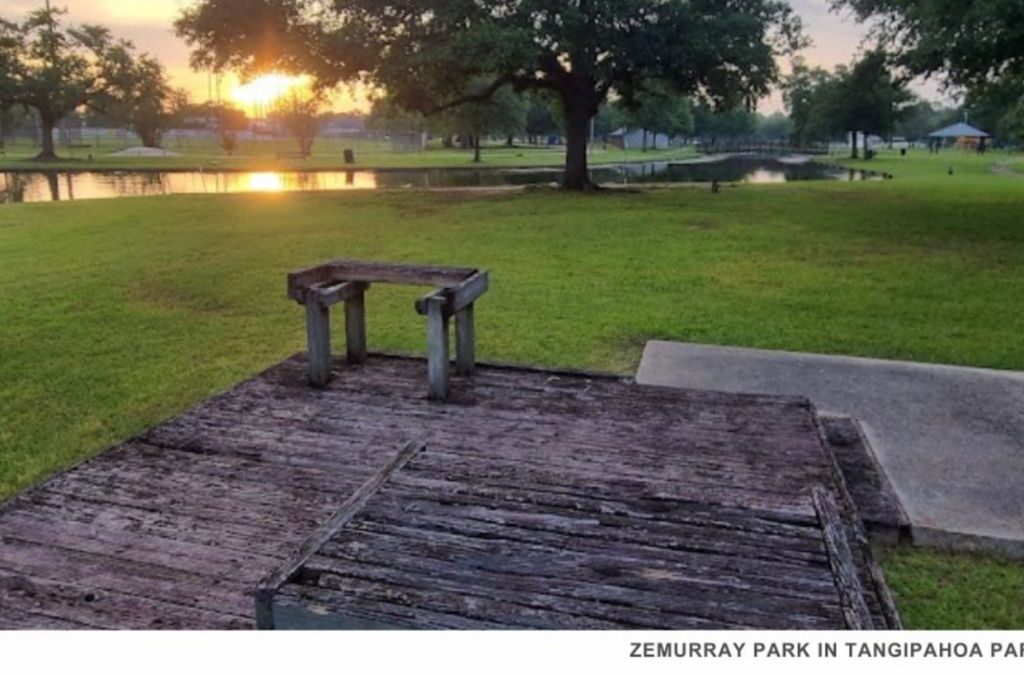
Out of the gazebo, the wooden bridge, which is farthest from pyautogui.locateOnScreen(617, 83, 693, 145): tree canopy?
the gazebo

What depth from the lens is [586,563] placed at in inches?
87.0

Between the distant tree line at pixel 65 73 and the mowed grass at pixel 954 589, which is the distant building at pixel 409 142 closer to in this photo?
the distant tree line at pixel 65 73

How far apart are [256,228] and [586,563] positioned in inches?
440

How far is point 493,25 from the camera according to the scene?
15.5m

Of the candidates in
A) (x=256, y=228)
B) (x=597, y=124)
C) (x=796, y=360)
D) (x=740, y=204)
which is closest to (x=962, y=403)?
(x=796, y=360)

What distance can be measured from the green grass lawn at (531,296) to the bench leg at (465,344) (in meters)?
0.98

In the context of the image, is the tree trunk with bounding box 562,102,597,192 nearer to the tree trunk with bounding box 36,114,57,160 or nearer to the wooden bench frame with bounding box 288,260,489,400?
the wooden bench frame with bounding box 288,260,489,400

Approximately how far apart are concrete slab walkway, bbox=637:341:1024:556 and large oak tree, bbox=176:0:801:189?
472 inches

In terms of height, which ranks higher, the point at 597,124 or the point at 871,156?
the point at 597,124

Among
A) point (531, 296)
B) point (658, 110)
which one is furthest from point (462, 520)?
point (658, 110)

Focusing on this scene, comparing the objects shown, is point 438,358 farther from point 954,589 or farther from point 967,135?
point 967,135

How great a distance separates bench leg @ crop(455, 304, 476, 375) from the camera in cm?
434

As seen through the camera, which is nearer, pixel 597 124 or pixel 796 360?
pixel 796 360
